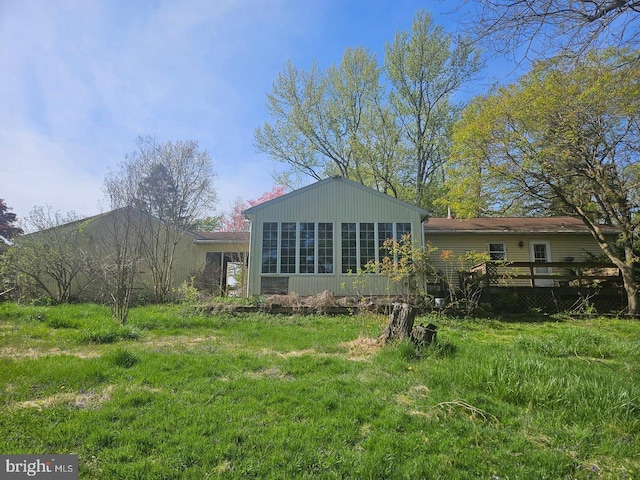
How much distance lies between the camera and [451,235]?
52.8 feet

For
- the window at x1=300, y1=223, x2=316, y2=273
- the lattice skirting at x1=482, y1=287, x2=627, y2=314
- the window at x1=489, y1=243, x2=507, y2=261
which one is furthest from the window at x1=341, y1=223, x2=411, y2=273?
the window at x1=489, y1=243, x2=507, y2=261

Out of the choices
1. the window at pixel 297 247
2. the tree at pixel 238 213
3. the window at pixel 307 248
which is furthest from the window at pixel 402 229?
the tree at pixel 238 213

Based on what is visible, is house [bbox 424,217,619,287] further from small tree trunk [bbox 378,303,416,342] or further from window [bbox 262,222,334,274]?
small tree trunk [bbox 378,303,416,342]

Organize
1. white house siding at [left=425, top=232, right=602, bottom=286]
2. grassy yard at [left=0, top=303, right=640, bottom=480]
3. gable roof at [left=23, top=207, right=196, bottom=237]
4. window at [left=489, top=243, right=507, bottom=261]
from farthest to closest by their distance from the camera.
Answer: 1. window at [left=489, top=243, right=507, bottom=261]
2. white house siding at [left=425, top=232, right=602, bottom=286]
3. gable roof at [left=23, top=207, right=196, bottom=237]
4. grassy yard at [left=0, top=303, right=640, bottom=480]

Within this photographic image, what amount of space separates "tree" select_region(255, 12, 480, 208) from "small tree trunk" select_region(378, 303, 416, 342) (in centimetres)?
1769

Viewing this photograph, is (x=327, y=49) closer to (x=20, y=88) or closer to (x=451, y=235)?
(x=20, y=88)

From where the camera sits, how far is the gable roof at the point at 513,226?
50.3ft

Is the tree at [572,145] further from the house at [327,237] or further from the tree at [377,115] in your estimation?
the tree at [377,115]

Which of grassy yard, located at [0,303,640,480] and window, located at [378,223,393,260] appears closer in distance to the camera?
grassy yard, located at [0,303,640,480]

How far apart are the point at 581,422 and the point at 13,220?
24806mm

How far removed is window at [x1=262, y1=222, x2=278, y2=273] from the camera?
13.0 meters

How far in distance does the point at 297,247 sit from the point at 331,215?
5.95ft

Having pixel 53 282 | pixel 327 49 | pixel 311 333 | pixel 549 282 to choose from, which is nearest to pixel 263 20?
pixel 327 49

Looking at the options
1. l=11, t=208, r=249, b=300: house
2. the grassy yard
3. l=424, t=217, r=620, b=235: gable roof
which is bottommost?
the grassy yard
